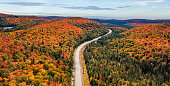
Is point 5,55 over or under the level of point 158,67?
over

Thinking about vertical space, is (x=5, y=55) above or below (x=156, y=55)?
above

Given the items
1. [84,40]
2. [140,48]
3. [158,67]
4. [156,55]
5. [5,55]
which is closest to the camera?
[5,55]

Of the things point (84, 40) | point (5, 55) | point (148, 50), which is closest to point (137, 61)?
point (148, 50)

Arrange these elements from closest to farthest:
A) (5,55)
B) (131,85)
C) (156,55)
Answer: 1. (5,55)
2. (131,85)
3. (156,55)

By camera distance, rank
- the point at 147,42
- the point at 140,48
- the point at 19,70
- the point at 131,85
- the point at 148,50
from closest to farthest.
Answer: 1. the point at 19,70
2. the point at 131,85
3. the point at 148,50
4. the point at 140,48
5. the point at 147,42

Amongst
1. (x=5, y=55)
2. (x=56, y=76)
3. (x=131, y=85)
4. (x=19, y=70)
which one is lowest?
(x=131, y=85)

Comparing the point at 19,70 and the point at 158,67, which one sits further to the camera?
the point at 158,67

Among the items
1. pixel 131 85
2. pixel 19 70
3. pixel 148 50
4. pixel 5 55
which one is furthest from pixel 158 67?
pixel 5 55

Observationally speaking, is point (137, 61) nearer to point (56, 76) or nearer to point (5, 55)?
point (56, 76)

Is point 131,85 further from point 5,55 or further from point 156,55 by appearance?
point 5,55
